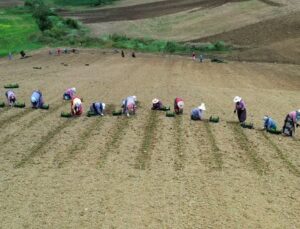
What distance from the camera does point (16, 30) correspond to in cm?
8181

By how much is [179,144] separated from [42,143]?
608 centimetres

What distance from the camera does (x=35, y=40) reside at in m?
73.1

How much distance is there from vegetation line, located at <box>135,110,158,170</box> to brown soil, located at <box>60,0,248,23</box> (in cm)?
6074

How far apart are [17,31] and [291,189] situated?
228ft

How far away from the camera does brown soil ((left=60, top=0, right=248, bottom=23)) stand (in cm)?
8712

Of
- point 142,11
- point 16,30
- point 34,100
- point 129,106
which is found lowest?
point 34,100

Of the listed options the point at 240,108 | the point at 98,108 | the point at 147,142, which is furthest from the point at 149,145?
the point at 240,108

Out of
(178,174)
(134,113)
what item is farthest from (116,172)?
(134,113)

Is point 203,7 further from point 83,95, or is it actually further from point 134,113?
point 134,113

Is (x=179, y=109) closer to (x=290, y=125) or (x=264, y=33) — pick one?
(x=290, y=125)

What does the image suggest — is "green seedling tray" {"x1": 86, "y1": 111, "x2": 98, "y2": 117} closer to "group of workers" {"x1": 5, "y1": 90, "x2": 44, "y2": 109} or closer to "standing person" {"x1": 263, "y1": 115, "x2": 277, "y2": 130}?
"group of workers" {"x1": 5, "y1": 90, "x2": 44, "y2": 109}

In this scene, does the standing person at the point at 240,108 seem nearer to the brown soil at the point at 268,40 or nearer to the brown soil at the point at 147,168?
the brown soil at the point at 147,168

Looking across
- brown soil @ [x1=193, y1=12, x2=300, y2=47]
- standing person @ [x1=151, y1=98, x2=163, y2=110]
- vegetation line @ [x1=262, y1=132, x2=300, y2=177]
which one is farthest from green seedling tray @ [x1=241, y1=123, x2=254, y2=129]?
brown soil @ [x1=193, y1=12, x2=300, y2=47]

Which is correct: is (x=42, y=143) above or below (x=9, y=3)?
below
